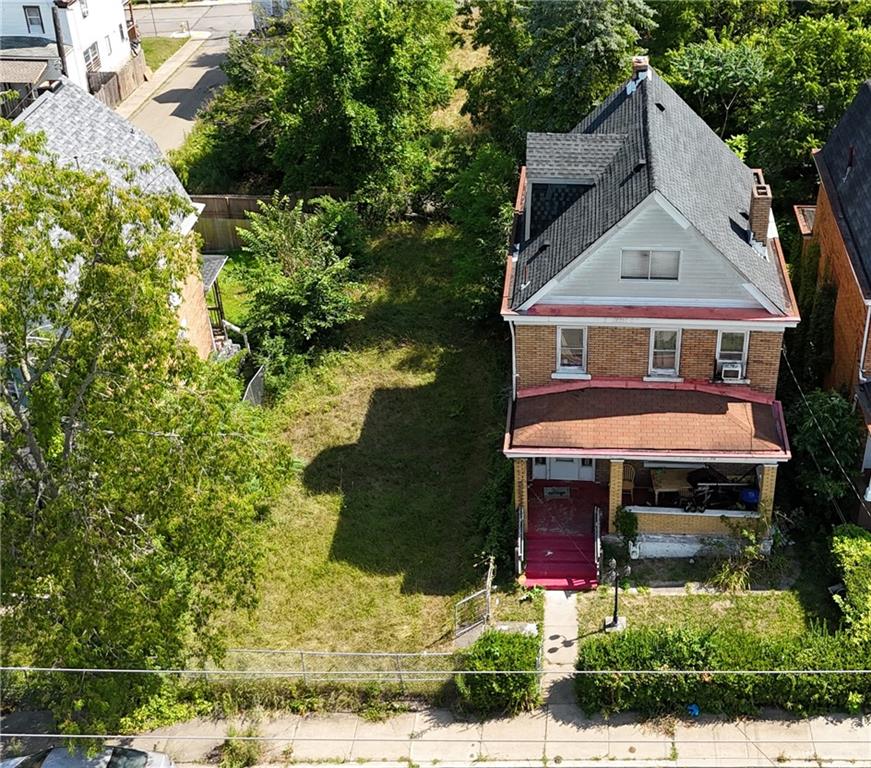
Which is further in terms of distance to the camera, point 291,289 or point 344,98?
point 344,98

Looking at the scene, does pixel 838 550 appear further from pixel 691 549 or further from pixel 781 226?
pixel 781 226

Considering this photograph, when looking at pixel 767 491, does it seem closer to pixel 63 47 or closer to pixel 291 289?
pixel 291 289

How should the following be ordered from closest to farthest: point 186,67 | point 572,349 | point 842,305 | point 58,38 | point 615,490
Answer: point 615,490 → point 572,349 → point 842,305 → point 58,38 → point 186,67

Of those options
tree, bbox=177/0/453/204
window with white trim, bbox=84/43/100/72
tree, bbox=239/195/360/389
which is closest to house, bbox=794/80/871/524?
tree, bbox=239/195/360/389

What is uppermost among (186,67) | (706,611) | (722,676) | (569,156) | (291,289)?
(569,156)

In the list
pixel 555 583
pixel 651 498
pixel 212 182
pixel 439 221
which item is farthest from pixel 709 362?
pixel 212 182

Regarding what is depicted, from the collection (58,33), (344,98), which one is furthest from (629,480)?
(58,33)

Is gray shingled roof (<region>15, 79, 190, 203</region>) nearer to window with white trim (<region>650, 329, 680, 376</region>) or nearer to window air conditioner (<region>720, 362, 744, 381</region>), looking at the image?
window with white trim (<region>650, 329, 680, 376</region>)
